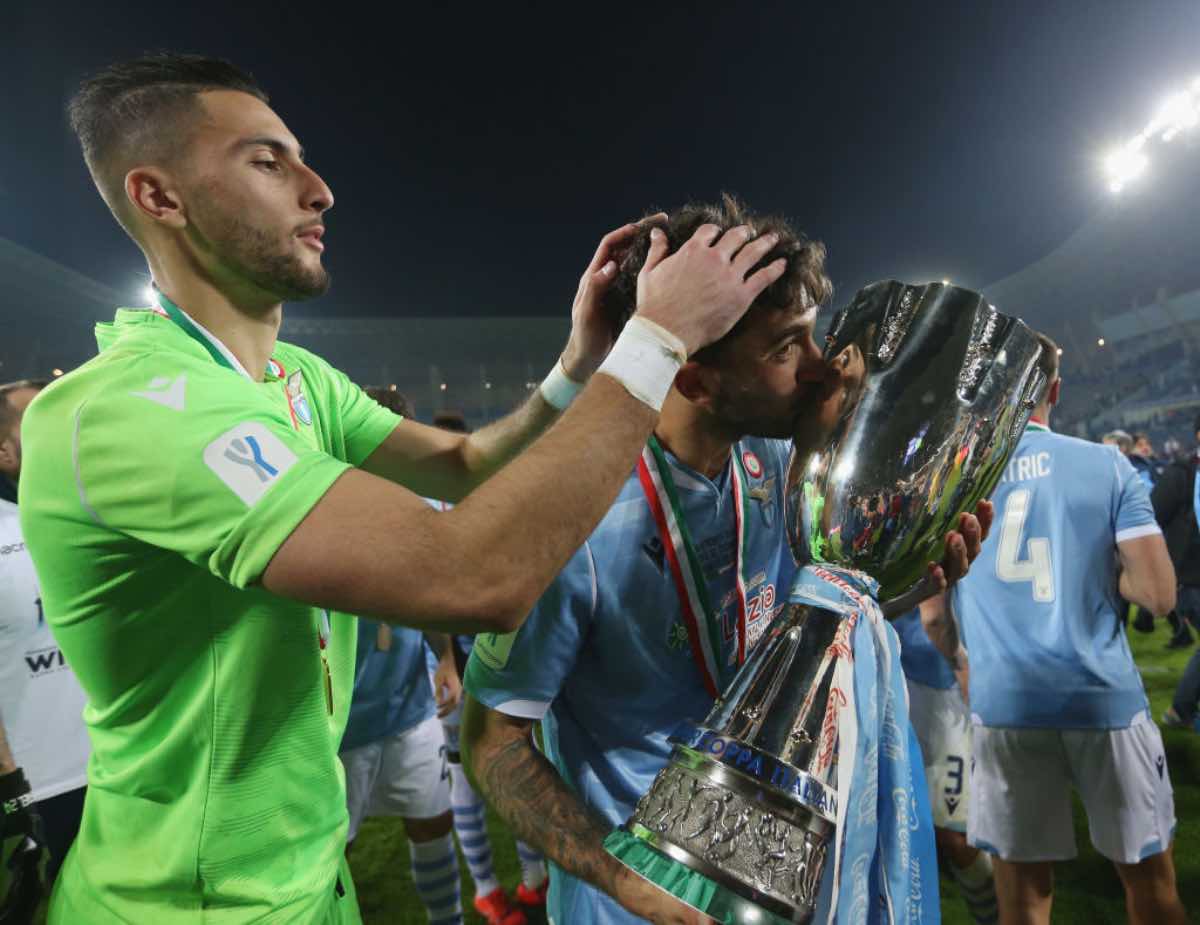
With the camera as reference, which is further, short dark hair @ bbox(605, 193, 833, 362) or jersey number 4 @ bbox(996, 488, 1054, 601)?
jersey number 4 @ bbox(996, 488, 1054, 601)

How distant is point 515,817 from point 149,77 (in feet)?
4.93

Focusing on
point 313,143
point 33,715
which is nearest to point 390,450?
point 33,715

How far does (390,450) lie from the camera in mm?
1664

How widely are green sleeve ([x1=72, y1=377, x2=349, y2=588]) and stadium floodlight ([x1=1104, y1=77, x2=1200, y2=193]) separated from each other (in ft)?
75.2

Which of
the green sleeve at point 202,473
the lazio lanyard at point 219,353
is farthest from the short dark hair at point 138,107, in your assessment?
the green sleeve at point 202,473

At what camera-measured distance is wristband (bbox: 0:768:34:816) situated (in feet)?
5.75

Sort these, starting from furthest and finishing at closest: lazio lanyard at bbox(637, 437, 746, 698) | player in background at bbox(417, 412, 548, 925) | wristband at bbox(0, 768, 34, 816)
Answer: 1. player in background at bbox(417, 412, 548, 925)
2. wristband at bbox(0, 768, 34, 816)
3. lazio lanyard at bbox(637, 437, 746, 698)

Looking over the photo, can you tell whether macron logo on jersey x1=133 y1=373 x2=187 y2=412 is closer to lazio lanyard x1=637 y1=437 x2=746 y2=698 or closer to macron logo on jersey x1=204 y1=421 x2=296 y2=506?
macron logo on jersey x1=204 y1=421 x2=296 y2=506

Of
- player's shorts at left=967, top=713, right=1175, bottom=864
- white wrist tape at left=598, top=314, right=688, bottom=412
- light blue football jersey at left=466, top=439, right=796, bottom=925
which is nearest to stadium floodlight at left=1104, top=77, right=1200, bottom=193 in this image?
player's shorts at left=967, top=713, right=1175, bottom=864

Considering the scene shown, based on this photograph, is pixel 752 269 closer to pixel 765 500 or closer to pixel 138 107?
pixel 765 500

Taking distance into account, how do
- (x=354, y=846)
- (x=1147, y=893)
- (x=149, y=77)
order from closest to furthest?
(x=149, y=77) < (x=1147, y=893) < (x=354, y=846)

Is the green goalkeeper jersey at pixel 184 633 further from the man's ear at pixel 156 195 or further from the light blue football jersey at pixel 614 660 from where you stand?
the light blue football jersey at pixel 614 660

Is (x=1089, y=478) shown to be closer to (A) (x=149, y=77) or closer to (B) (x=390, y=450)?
(B) (x=390, y=450)

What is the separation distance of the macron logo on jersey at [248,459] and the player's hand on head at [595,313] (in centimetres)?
70
